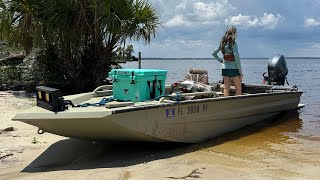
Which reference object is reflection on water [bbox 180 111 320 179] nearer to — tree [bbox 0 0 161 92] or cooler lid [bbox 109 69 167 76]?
cooler lid [bbox 109 69 167 76]

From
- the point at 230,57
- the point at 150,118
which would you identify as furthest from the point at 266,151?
the point at 150,118

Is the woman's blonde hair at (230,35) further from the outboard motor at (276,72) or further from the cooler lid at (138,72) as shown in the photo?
the outboard motor at (276,72)

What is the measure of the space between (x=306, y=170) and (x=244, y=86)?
5.41m

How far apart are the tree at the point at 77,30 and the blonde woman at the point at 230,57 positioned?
18.3ft

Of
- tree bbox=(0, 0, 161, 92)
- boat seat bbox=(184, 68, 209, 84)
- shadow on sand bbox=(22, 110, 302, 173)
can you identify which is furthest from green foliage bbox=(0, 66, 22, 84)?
shadow on sand bbox=(22, 110, 302, 173)

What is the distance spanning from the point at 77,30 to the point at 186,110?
759 centimetres

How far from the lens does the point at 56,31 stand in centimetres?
1301

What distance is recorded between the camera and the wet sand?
215 inches

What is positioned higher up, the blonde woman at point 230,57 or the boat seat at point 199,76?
the blonde woman at point 230,57

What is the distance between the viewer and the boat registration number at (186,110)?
641 cm

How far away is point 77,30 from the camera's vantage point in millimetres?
13188

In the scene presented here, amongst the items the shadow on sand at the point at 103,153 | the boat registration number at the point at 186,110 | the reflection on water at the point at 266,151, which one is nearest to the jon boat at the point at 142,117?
the boat registration number at the point at 186,110

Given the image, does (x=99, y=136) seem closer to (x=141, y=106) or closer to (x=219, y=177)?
(x=141, y=106)

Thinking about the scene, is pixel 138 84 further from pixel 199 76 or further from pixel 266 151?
pixel 199 76
